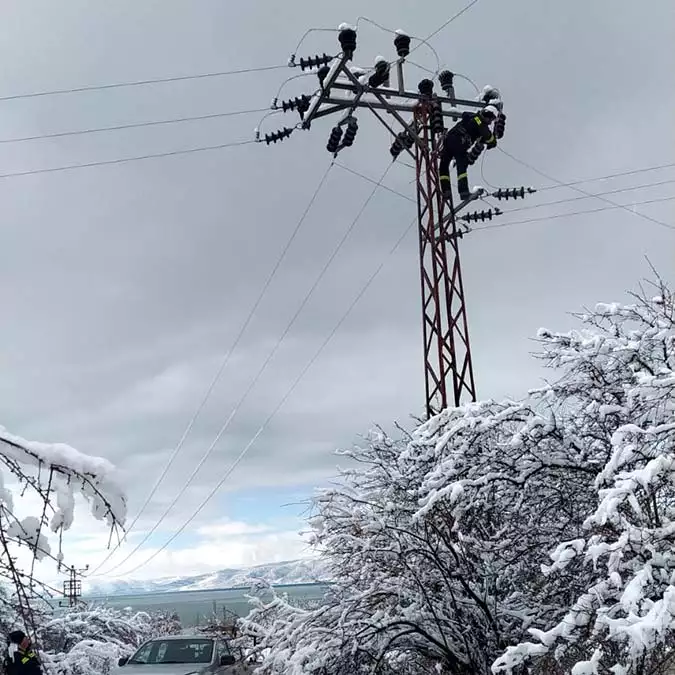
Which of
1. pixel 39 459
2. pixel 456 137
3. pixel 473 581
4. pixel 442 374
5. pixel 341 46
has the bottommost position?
pixel 473 581

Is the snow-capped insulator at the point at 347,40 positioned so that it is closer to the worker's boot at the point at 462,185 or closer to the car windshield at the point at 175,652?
the worker's boot at the point at 462,185

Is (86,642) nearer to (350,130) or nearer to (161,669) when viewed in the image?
(161,669)

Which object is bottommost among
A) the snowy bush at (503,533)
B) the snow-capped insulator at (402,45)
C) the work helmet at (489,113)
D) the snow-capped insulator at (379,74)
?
the snowy bush at (503,533)

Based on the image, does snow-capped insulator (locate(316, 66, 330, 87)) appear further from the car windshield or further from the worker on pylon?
the car windshield

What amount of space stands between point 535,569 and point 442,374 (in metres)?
3.94

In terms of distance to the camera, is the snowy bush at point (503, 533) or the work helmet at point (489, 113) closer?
the snowy bush at point (503, 533)

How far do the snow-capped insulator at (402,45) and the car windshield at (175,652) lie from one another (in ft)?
36.6

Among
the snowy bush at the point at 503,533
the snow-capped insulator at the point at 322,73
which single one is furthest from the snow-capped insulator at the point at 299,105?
the snowy bush at the point at 503,533

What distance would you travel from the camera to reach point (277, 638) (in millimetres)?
9844

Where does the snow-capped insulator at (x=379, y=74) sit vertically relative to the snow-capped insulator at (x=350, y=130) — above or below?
→ above

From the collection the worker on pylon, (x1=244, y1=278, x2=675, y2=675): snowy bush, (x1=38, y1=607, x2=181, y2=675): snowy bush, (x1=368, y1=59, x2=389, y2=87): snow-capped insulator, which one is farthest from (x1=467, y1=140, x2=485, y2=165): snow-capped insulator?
(x1=38, y1=607, x2=181, y2=675): snowy bush

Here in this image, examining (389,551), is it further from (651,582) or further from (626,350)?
(651,582)

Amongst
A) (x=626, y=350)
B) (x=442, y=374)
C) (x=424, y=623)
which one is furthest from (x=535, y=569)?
(x=442, y=374)

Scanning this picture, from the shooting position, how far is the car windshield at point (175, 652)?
38.9 ft
